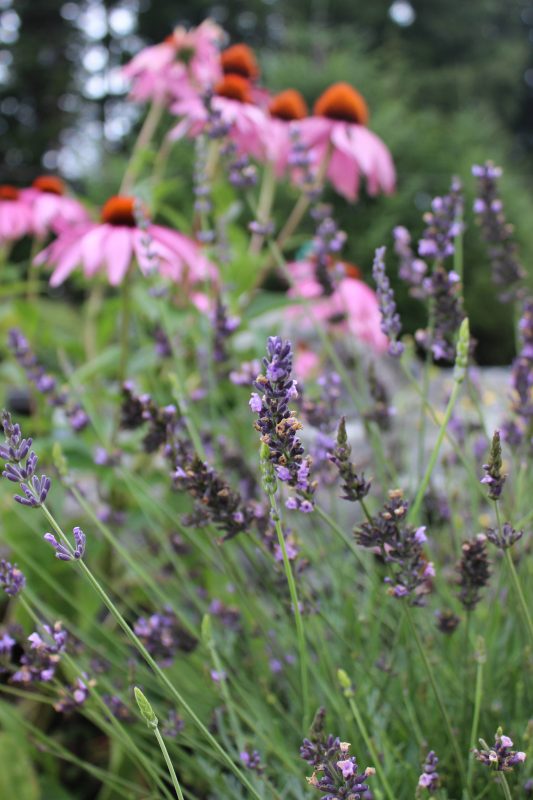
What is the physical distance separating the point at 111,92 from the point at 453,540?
18214 millimetres

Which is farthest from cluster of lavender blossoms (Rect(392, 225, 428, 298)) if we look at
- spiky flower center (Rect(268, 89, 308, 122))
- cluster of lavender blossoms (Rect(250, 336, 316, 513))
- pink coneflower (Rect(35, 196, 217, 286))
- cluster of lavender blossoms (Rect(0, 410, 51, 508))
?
spiky flower center (Rect(268, 89, 308, 122))

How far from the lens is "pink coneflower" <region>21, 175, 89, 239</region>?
2.17m

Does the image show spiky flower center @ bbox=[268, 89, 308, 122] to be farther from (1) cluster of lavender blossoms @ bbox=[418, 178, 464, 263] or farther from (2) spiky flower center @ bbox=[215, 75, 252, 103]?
(1) cluster of lavender blossoms @ bbox=[418, 178, 464, 263]

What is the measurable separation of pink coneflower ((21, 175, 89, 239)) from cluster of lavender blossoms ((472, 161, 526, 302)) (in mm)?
1240

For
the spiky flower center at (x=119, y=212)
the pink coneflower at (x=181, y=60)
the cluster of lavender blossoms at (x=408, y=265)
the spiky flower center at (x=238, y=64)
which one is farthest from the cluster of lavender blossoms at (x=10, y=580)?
the spiky flower center at (x=238, y=64)

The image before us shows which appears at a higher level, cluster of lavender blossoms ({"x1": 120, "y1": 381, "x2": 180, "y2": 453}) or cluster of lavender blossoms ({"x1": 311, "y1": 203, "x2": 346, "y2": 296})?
cluster of lavender blossoms ({"x1": 311, "y1": 203, "x2": 346, "y2": 296})

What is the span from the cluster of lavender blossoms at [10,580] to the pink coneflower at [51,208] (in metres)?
1.45

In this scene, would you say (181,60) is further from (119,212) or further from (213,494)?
(213,494)

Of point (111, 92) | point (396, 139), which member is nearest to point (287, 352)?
point (396, 139)

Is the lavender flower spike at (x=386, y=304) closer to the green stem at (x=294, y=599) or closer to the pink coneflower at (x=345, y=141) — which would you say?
the green stem at (x=294, y=599)

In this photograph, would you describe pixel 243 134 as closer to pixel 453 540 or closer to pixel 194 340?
pixel 194 340

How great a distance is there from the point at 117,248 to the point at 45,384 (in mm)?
320

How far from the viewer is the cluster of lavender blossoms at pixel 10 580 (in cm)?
82

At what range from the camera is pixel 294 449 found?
0.67m
